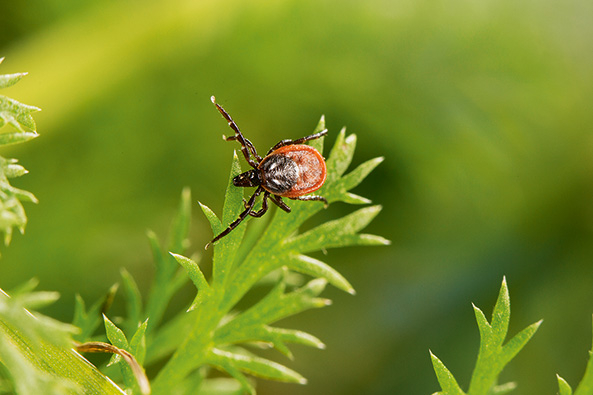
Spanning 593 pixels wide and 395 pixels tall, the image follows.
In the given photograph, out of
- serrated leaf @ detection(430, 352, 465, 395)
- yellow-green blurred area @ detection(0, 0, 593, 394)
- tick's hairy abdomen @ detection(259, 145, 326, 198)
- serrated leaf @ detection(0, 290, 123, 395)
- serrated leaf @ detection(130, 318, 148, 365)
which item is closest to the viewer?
serrated leaf @ detection(0, 290, 123, 395)

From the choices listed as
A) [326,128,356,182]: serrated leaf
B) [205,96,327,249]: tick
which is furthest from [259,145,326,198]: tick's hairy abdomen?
[326,128,356,182]: serrated leaf

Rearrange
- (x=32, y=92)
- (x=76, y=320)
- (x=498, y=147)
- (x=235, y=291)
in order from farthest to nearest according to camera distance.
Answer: (x=498, y=147)
(x=32, y=92)
(x=76, y=320)
(x=235, y=291)

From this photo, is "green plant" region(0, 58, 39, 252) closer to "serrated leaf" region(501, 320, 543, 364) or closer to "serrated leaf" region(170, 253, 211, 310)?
"serrated leaf" region(170, 253, 211, 310)

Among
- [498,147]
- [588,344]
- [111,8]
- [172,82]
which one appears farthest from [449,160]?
[111,8]

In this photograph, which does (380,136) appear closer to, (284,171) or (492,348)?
(284,171)

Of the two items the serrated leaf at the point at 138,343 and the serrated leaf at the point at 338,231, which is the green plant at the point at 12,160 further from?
the serrated leaf at the point at 338,231


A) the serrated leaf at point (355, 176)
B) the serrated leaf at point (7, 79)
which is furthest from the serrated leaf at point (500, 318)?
the serrated leaf at point (7, 79)

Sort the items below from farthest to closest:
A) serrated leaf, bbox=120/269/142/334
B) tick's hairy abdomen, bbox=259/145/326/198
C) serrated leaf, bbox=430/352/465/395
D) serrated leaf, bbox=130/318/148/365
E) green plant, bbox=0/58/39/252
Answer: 1. tick's hairy abdomen, bbox=259/145/326/198
2. serrated leaf, bbox=120/269/142/334
3. serrated leaf, bbox=430/352/465/395
4. serrated leaf, bbox=130/318/148/365
5. green plant, bbox=0/58/39/252

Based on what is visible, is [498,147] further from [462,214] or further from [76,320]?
[76,320]
